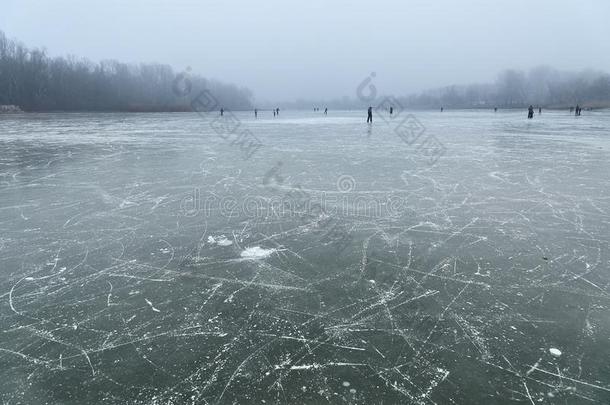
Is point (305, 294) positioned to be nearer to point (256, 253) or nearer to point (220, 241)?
point (256, 253)

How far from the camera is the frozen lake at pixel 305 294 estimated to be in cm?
211

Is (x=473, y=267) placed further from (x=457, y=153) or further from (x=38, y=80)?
(x=38, y=80)

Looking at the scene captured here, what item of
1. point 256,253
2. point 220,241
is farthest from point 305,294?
point 220,241

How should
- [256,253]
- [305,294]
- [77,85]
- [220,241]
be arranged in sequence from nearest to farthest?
1. [305,294]
2. [256,253]
3. [220,241]
4. [77,85]

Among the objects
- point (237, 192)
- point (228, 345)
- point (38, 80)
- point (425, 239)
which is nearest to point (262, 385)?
point (228, 345)

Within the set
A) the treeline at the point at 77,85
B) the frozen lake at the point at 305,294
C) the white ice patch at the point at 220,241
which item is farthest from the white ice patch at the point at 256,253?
the treeline at the point at 77,85

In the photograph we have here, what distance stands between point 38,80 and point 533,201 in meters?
81.3

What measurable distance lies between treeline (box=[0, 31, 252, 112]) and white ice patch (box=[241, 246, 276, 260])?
164 ft

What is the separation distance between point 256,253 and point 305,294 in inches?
38.6

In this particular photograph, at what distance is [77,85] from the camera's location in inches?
2876

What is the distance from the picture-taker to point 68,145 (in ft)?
42.5

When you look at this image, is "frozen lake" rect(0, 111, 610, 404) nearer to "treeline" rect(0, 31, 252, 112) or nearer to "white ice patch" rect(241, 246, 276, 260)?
"white ice patch" rect(241, 246, 276, 260)

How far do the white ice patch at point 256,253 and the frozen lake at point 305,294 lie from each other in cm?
3

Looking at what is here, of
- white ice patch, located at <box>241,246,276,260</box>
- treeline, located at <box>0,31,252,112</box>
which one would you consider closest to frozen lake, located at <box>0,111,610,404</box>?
white ice patch, located at <box>241,246,276,260</box>
